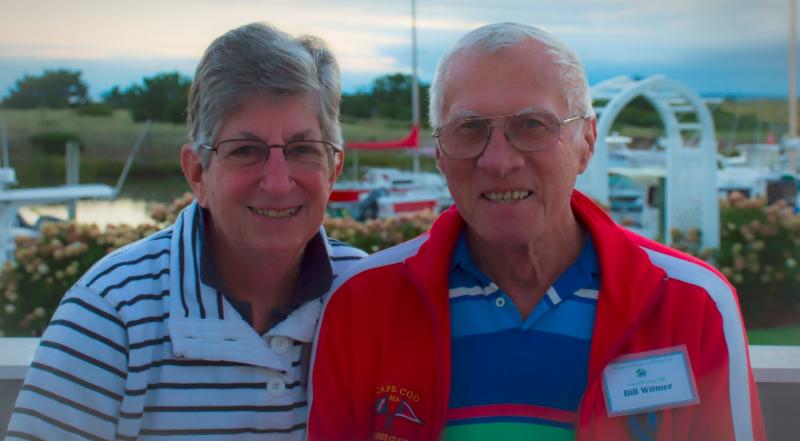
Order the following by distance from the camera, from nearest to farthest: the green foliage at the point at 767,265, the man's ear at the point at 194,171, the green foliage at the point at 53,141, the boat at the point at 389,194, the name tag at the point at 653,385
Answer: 1. the name tag at the point at 653,385
2. the man's ear at the point at 194,171
3. the green foliage at the point at 767,265
4. the green foliage at the point at 53,141
5. the boat at the point at 389,194

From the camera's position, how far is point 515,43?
1.70 metres

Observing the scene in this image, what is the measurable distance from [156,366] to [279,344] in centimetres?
29

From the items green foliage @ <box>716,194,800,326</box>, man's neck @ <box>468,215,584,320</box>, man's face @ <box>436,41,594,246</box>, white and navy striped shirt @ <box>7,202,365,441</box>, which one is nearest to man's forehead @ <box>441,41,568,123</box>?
man's face @ <box>436,41,594,246</box>

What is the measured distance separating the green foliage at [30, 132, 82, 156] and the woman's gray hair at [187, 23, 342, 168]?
619 centimetres

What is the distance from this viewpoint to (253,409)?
1.77 m

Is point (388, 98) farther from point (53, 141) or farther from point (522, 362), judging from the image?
point (522, 362)

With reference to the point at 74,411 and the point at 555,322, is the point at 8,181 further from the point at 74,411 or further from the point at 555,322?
the point at 555,322

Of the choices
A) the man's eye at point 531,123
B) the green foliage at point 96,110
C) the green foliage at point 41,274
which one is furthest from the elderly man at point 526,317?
the green foliage at point 96,110

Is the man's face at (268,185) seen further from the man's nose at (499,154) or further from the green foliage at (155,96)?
the green foliage at (155,96)

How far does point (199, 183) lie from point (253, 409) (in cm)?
59

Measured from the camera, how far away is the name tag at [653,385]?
163 cm

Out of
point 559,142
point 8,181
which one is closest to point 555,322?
point 559,142

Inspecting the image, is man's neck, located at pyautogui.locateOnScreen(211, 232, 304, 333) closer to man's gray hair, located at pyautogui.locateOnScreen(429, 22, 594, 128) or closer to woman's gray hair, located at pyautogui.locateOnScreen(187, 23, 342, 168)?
woman's gray hair, located at pyautogui.locateOnScreen(187, 23, 342, 168)

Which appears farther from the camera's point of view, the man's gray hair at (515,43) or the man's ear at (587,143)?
the man's ear at (587,143)
